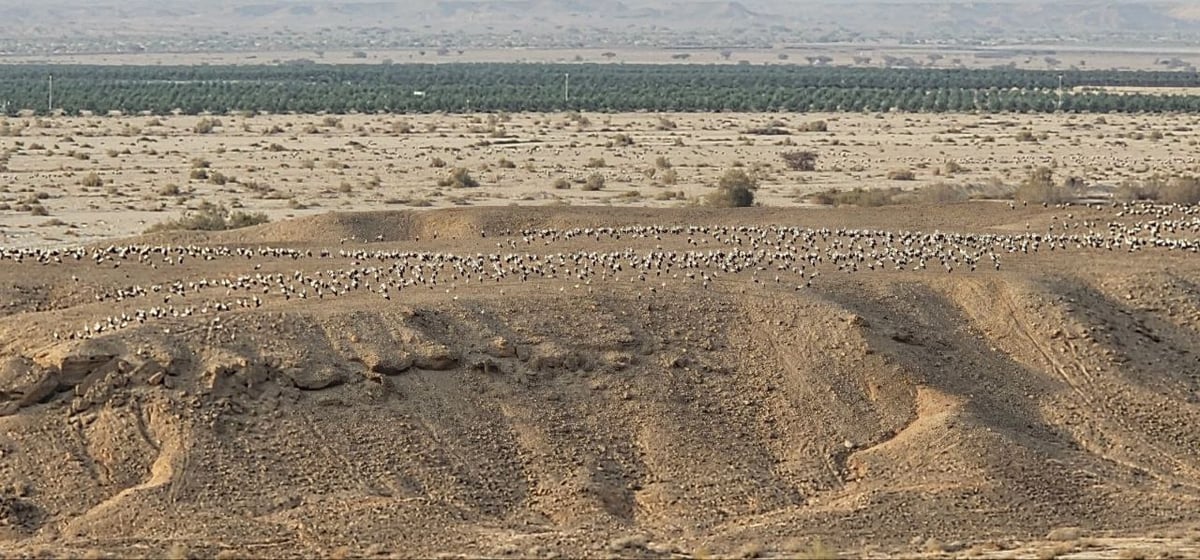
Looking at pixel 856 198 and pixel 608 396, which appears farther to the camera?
pixel 856 198

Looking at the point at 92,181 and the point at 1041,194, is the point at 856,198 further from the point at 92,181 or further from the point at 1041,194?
the point at 92,181

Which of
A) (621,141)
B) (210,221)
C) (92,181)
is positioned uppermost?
(210,221)

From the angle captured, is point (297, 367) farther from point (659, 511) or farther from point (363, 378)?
point (659, 511)

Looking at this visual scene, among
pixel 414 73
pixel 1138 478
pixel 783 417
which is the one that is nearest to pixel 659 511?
pixel 783 417

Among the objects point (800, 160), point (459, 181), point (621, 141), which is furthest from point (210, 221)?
point (621, 141)

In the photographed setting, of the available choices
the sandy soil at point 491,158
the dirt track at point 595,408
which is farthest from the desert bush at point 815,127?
the dirt track at point 595,408

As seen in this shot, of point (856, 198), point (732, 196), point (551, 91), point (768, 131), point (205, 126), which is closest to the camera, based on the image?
point (732, 196)
